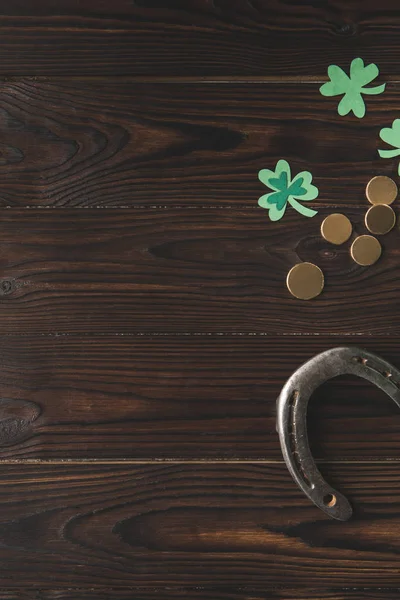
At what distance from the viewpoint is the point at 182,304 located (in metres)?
0.87

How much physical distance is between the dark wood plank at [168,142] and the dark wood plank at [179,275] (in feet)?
0.09

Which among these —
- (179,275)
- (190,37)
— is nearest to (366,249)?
(179,275)

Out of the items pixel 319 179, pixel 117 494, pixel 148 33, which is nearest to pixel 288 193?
pixel 319 179

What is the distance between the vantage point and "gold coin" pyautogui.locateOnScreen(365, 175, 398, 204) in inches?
34.1

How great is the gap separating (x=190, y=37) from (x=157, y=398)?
1.61 ft

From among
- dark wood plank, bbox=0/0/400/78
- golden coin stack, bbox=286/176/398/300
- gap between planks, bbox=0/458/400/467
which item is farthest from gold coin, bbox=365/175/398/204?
gap between planks, bbox=0/458/400/467

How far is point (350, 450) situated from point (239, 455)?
0.15m

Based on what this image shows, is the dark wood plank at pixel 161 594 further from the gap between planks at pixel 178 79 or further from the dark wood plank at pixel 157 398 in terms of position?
the gap between planks at pixel 178 79

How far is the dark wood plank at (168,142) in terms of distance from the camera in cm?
87

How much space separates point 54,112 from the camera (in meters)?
0.87

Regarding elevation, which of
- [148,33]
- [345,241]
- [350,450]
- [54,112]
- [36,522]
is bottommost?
[36,522]

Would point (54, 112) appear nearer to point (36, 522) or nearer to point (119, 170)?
point (119, 170)

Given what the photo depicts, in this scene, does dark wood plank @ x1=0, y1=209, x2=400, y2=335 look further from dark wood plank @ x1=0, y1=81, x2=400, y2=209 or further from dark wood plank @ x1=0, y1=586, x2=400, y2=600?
dark wood plank @ x1=0, y1=586, x2=400, y2=600

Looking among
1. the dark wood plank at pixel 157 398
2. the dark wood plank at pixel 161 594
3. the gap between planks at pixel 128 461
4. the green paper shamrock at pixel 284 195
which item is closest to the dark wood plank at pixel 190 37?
the green paper shamrock at pixel 284 195
